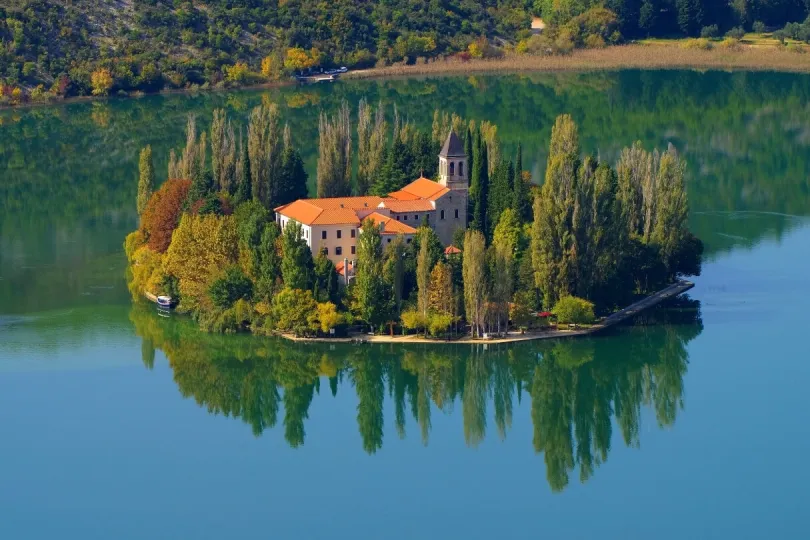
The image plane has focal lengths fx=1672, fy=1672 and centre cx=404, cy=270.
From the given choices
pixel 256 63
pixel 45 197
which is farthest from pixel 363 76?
pixel 45 197

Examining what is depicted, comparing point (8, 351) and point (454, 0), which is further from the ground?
point (454, 0)

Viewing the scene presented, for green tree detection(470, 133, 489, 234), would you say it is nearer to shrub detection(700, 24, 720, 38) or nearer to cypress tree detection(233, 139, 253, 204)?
cypress tree detection(233, 139, 253, 204)

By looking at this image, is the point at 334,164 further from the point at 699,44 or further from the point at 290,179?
the point at 699,44

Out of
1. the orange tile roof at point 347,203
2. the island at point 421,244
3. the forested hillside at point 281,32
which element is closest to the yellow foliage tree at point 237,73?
the forested hillside at point 281,32

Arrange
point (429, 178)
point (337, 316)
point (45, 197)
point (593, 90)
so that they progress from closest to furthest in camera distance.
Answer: point (337, 316) → point (429, 178) → point (45, 197) → point (593, 90)

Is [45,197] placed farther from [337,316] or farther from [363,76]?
[363,76]

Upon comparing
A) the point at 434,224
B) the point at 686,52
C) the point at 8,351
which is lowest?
the point at 8,351

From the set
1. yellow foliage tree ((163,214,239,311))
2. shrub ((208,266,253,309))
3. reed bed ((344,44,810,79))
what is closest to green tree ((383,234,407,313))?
shrub ((208,266,253,309))

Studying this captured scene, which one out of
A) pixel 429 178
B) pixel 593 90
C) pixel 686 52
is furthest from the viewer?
pixel 686 52
